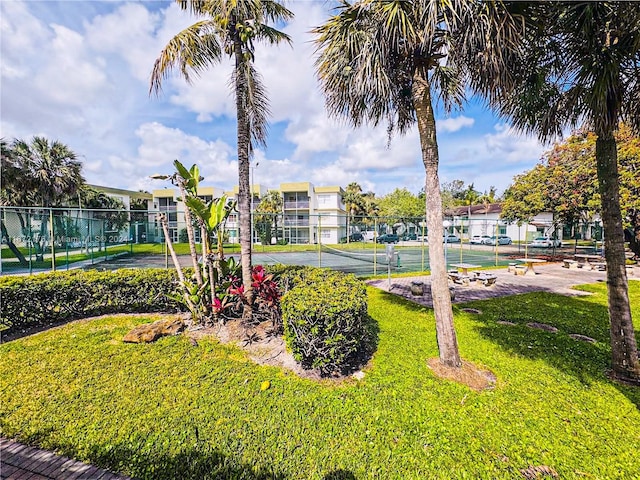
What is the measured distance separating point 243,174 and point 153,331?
3.42 metres

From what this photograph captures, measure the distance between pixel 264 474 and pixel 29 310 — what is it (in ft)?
20.7

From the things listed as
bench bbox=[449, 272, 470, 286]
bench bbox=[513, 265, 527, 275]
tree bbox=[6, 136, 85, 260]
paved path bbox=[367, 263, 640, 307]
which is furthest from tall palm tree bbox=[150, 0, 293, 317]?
tree bbox=[6, 136, 85, 260]

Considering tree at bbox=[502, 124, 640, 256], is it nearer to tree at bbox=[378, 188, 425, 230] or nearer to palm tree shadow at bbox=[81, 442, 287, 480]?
palm tree shadow at bbox=[81, 442, 287, 480]

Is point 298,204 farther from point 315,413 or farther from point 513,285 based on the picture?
point 315,413

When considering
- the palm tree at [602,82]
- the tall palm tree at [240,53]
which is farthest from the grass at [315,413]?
the tall palm tree at [240,53]

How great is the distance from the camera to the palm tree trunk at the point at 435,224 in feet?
13.6

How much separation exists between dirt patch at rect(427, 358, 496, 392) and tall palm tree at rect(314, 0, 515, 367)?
0.12 m

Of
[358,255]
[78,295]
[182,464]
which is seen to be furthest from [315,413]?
[358,255]

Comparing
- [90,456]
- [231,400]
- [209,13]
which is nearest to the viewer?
[90,456]

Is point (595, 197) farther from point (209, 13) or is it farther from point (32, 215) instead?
point (32, 215)

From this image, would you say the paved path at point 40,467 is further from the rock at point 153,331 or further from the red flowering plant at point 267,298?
the red flowering plant at point 267,298

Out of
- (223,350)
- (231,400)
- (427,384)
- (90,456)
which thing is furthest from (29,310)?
(427,384)

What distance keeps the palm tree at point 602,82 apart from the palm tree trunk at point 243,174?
4503mm

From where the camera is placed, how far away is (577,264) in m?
15.2
